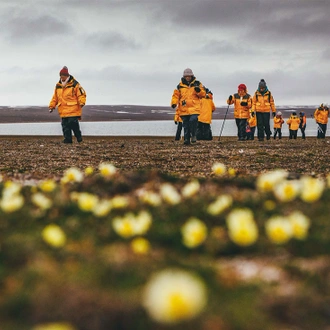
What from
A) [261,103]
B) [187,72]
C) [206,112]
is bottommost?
[206,112]

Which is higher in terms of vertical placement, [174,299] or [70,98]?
[70,98]

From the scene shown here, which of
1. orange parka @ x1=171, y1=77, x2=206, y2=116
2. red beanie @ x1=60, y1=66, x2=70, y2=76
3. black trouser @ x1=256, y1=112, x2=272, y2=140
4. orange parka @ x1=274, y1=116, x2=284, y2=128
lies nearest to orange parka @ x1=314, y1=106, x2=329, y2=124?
orange parka @ x1=274, y1=116, x2=284, y2=128

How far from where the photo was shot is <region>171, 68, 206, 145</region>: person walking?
19.3m

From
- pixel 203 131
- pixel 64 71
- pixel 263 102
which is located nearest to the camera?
pixel 64 71

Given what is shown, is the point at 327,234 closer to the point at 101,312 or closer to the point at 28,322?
the point at 101,312

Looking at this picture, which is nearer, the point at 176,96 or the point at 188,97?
the point at 188,97

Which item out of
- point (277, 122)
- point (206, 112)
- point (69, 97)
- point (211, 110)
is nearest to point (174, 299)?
point (69, 97)

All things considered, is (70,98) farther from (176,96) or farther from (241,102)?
(241,102)

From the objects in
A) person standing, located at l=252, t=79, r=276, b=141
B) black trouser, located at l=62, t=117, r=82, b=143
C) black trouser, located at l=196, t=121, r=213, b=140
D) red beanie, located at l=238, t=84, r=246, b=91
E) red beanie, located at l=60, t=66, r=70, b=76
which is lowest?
black trouser, located at l=196, t=121, r=213, b=140

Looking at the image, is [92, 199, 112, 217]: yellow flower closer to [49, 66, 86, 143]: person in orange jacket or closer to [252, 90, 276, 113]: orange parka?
[49, 66, 86, 143]: person in orange jacket

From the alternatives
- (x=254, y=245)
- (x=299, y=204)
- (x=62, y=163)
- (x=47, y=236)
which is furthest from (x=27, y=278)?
(x=62, y=163)

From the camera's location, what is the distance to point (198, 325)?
7.04ft

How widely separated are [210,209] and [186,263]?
1113mm

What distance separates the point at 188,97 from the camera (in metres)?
19.3
